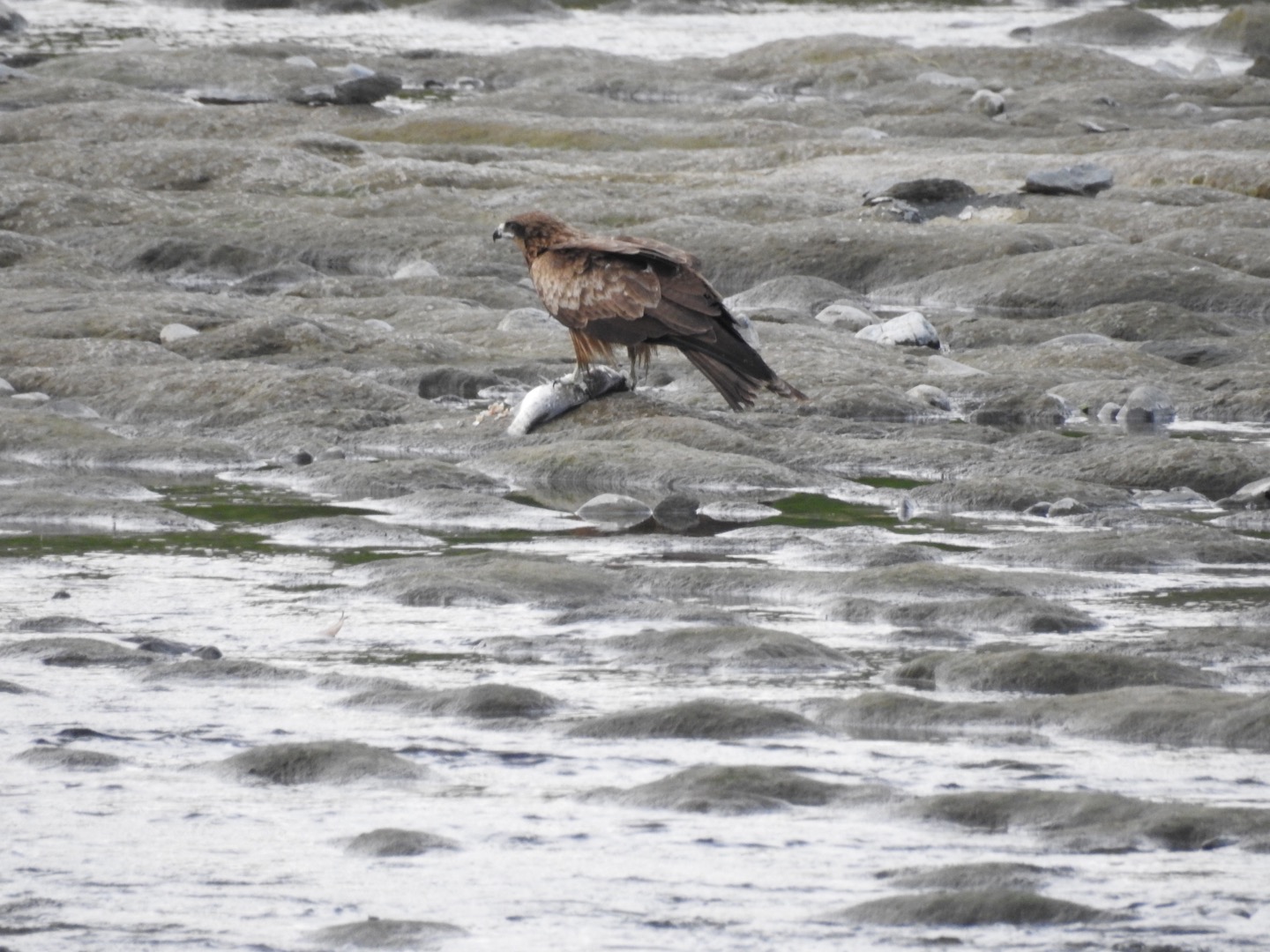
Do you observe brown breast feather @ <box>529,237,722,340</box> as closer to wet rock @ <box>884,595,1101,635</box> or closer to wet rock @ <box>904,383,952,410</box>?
wet rock @ <box>904,383,952,410</box>

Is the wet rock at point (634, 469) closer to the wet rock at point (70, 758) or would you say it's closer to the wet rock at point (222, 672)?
the wet rock at point (222, 672)

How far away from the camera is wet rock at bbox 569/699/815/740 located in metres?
7.04

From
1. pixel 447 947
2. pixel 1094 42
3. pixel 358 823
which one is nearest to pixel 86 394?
pixel 358 823

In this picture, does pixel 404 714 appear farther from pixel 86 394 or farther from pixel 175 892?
pixel 86 394

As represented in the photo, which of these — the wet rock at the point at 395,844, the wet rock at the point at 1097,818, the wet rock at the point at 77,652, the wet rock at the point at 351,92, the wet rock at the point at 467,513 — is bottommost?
the wet rock at the point at 467,513

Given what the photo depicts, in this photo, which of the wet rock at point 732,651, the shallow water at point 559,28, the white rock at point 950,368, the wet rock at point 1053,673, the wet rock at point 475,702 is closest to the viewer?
the wet rock at point 475,702

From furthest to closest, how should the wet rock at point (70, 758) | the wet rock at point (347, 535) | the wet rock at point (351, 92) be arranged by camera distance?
the wet rock at point (351, 92)
the wet rock at point (347, 535)
the wet rock at point (70, 758)

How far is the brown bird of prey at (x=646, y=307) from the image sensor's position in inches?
508

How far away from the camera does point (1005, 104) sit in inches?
1518

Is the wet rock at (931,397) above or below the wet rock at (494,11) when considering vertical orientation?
below

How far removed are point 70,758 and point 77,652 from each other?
54.1 inches

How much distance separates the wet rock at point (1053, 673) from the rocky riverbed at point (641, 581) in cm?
2

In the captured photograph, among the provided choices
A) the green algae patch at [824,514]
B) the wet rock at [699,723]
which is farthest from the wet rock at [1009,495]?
the wet rock at [699,723]

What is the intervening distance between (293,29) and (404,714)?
49.5m
